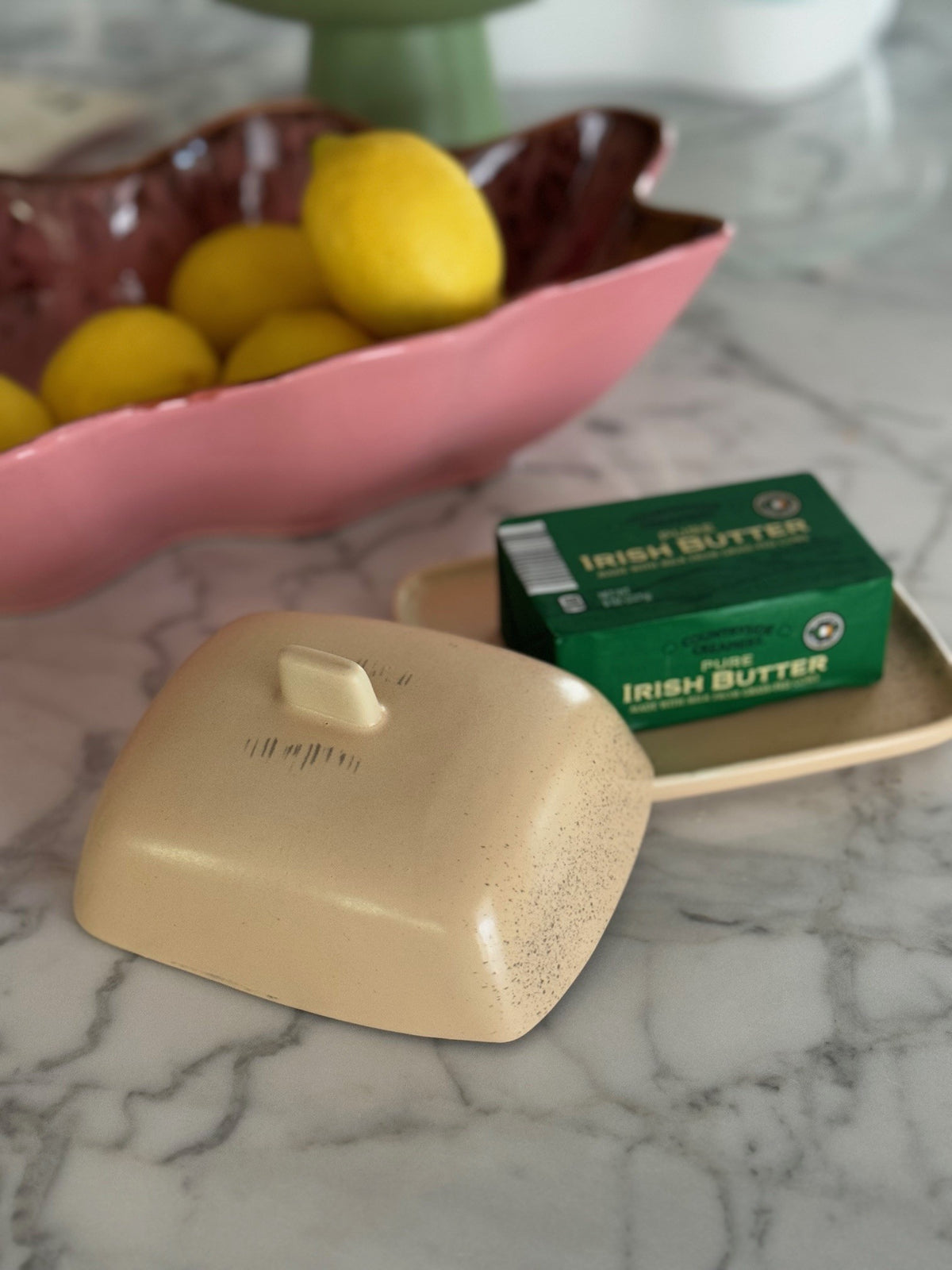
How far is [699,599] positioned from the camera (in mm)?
445

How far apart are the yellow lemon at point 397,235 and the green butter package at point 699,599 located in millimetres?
122

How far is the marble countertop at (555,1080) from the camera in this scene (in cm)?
34

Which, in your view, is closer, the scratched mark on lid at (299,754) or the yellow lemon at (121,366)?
the scratched mark on lid at (299,754)

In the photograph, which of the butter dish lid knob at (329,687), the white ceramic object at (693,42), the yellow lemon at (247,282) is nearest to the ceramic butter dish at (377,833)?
the butter dish lid knob at (329,687)

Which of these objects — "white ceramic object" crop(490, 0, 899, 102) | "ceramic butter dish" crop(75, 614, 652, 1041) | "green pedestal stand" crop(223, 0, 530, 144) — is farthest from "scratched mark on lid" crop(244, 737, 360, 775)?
"white ceramic object" crop(490, 0, 899, 102)

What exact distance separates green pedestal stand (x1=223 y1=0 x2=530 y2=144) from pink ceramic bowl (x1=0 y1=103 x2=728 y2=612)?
0.12 meters

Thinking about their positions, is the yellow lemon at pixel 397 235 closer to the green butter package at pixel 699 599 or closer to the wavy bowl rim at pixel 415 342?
the wavy bowl rim at pixel 415 342

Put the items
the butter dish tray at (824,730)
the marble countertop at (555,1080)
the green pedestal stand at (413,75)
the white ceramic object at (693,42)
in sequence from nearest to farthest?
the marble countertop at (555,1080) < the butter dish tray at (824,730) < the green pedestal stand at (413,75) < the white ceramic object at (693,42)

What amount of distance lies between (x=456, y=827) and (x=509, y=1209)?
0.34 feet

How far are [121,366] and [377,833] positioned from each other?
0.29 metres

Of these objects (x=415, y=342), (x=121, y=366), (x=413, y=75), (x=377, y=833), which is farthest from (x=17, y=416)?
(x=413, y=75)

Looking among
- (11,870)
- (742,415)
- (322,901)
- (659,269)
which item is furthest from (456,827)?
(742,415)

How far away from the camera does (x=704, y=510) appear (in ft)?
1.61

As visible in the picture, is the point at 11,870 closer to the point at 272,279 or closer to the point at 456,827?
the point at 456,827
